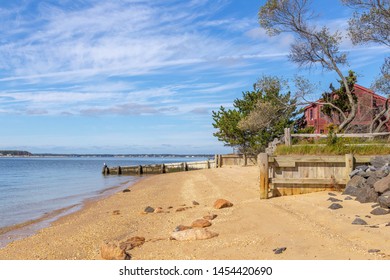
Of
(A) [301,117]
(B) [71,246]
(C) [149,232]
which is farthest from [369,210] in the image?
(A) [301,117]

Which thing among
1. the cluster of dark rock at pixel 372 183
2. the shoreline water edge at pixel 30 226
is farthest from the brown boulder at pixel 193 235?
the shoreline water edge at pixel 30 226

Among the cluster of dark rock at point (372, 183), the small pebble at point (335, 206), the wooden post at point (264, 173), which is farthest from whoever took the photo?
the wooden post at point (264, 173)

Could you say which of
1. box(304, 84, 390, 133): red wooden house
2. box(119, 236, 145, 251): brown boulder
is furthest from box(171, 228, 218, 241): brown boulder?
box(304, 84, 390, 133): red wooden house

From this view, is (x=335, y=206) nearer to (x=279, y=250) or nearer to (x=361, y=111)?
(x=279, y=250)

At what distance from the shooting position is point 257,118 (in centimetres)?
3366

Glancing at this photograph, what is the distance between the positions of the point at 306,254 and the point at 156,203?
41.3 ft

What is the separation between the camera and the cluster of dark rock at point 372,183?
11.6 m

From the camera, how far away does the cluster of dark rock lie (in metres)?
11.6

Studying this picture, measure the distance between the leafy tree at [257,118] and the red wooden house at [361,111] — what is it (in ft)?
10.6

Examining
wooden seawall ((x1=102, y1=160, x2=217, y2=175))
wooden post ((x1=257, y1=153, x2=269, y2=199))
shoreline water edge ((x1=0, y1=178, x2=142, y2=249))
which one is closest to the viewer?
shoreline water edge ((x1=0, y1=178, x2=142, y2=249))

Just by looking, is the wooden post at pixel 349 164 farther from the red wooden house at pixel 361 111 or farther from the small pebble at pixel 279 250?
the red wooden house at pixel 361 111

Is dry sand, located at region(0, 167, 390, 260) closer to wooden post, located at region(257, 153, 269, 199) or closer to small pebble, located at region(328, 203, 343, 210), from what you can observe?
small pebble, located at region(328, 203, 343, 210)

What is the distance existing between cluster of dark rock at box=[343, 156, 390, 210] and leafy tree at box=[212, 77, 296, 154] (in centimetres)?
1783
